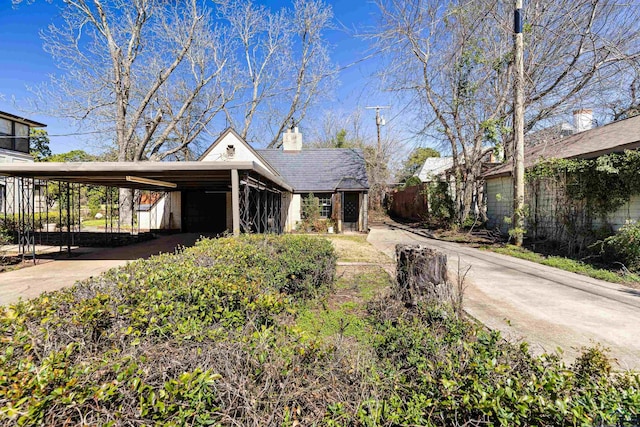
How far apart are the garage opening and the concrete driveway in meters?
13.7

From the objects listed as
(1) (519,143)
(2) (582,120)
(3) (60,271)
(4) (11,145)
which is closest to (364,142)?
(2) (582,120)

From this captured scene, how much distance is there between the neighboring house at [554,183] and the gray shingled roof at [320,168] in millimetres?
6294

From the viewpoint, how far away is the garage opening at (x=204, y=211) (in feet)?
55.6

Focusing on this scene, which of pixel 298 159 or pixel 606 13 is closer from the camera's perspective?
pixel 606 13

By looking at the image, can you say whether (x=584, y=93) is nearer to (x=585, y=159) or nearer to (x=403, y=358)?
(x=585, y=159)

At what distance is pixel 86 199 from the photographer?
2727 centimetres

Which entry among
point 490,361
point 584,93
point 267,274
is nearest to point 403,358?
point 490,361

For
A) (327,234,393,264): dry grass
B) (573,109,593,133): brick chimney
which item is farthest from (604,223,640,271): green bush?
(573,109,593,133): brick chimney

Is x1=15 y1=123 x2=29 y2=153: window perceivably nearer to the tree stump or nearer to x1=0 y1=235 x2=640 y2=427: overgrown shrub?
x1=0 y1=235 x2=640 y2=427: overgrown shrub

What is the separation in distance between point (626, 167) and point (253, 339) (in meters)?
9.57

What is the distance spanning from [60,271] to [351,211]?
13.0 m

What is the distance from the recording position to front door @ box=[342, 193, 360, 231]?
1712 cm

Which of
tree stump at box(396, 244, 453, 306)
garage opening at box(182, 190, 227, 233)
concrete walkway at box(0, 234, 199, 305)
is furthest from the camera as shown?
garage opening at box(182, 190, 227, 233)

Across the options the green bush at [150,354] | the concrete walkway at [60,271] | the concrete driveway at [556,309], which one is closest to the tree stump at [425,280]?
the concrete driveway at [556,309]
